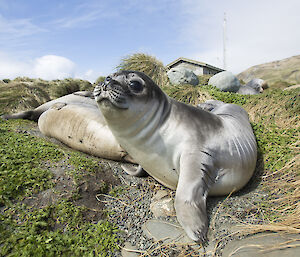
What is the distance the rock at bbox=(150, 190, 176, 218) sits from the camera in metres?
2.54

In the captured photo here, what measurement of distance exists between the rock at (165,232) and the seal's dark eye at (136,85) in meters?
1.36

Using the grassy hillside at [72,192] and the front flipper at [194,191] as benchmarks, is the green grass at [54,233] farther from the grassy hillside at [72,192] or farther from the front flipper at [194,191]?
the front flipper at [194,191]

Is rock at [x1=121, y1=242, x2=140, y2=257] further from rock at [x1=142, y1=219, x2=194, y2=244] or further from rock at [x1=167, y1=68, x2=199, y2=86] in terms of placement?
rock at [x1=167, y1=68, x2=199, y2=86]

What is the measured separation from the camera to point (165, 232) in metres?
2.26

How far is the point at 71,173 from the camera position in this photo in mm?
Result: 3105

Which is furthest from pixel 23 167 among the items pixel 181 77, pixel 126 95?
pixel 181 77

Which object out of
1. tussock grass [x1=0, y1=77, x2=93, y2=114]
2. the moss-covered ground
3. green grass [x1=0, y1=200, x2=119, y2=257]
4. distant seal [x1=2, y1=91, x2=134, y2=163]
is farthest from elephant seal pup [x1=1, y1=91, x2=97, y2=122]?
green grass [x1=0, y1=200, x2=119, y2=257]

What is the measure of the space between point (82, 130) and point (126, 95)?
88.3 inches

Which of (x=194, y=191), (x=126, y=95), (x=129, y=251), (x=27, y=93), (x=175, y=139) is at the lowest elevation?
(x=129, y=251)

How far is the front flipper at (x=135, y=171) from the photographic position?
3377 mm

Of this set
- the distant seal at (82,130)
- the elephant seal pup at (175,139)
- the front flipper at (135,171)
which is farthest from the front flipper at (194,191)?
the distant seal at (82,130)

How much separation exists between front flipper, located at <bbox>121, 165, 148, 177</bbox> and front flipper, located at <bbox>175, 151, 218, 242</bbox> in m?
1.00

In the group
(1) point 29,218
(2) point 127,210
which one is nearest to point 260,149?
(2) point 127,210

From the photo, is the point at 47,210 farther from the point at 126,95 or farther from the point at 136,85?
the point at 136,85
